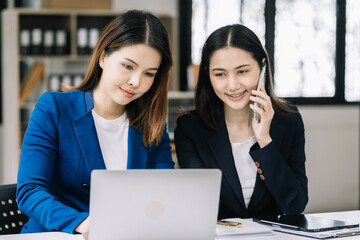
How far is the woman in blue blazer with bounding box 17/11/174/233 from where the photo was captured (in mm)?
1737

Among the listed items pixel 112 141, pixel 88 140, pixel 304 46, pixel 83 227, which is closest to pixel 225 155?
pixel 112 141

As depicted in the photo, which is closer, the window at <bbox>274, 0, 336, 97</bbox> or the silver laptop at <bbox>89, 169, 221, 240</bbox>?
the silver laptop at <bbox>89, 169, 221, 240</bbox>

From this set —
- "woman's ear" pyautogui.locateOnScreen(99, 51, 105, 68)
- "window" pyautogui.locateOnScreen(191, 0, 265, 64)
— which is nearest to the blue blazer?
"woman's ear" pyautogui.locateOnScreen(99, 51, 105, 68)

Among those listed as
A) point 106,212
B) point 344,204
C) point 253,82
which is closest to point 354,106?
point 344,204

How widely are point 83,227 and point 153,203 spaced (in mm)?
323

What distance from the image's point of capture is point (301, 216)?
1.82 meters

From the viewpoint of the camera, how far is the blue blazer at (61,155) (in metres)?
1.69

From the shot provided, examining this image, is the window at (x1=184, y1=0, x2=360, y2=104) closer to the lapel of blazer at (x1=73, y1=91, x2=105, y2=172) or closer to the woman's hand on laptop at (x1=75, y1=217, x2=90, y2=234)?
the lapel of blazer at (x1=73, y1=91, x2=105, y2=172)

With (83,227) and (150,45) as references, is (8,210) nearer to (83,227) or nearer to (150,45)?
(83,227)

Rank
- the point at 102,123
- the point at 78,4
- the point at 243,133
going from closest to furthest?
the point at 102,123 → the point at 243,133 → the point at 78,4

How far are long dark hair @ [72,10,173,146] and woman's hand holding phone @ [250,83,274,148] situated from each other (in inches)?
14.1

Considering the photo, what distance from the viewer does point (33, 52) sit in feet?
14.7

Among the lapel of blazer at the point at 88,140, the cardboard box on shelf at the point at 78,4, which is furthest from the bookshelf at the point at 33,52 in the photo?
the lapel of blazer at the point at 88,140

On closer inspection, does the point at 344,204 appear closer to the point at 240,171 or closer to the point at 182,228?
the point at 240,171
